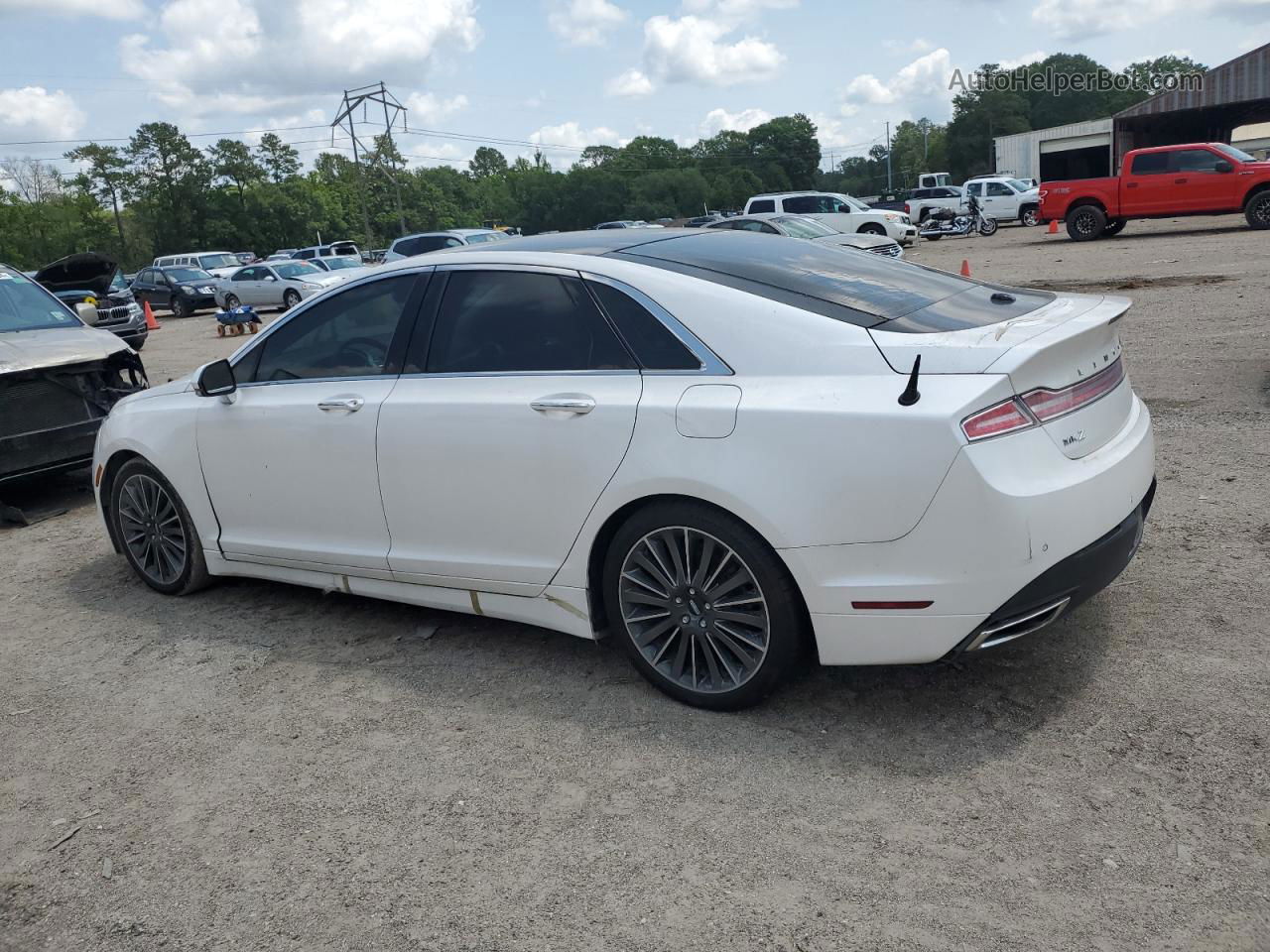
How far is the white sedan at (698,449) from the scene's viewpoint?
10.1ft

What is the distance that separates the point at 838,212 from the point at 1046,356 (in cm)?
2837

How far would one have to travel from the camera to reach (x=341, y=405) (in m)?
4.35

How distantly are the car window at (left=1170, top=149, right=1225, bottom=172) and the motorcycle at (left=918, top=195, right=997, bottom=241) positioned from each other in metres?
12.7

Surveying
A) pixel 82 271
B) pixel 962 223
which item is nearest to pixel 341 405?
pixel 82 271

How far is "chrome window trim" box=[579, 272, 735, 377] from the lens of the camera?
3.47 meters

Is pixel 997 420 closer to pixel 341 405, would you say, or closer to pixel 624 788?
pixel 624 788

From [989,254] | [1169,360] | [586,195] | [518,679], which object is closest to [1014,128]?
[586,195]

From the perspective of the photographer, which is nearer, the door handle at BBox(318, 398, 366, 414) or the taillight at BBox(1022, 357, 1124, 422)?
the taillight at BBox(1022, 357, 1124, 422)

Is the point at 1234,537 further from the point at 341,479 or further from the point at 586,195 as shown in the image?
the point at 586,195

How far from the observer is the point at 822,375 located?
3.27 metres

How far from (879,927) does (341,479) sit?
282 cm

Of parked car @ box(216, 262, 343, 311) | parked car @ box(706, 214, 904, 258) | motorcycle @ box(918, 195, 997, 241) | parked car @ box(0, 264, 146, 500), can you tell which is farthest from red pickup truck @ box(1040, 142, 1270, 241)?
parked car @ box(0, 264, 146, 500)

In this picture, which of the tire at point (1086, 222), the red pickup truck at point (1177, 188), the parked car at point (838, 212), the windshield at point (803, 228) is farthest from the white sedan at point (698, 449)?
the parked car at point (838, 212)

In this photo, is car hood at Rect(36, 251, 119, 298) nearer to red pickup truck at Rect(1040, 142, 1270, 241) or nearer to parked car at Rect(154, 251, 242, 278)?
red pickup truck at Rect(1040, 142, 1270, 241)
